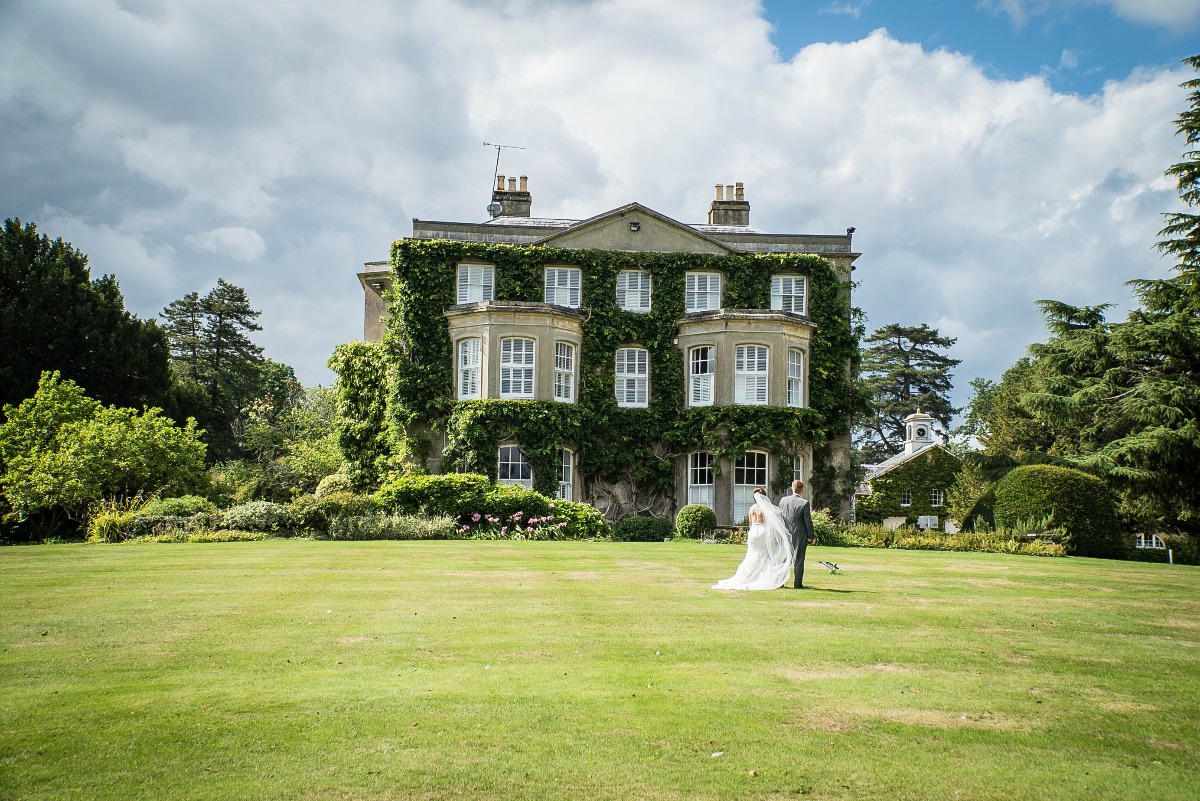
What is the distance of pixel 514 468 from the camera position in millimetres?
30750

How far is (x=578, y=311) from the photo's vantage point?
3228 cm

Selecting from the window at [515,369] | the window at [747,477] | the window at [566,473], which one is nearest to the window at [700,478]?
the window at [747,477]

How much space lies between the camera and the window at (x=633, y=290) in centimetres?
3397

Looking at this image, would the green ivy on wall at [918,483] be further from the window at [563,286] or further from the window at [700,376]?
the window at [563,286]

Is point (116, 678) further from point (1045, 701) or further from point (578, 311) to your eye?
point (578, 311)

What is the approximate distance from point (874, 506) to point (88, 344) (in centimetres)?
3732

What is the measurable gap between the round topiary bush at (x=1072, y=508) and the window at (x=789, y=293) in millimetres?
10241

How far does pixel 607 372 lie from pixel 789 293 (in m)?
7.45

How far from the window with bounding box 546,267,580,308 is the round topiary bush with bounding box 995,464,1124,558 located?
622 inches

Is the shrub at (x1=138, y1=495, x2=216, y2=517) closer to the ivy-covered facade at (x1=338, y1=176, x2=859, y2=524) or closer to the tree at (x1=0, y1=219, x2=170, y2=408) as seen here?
the ivy-covered facade at (x1=338, y1=176, x2=859, y2=524)

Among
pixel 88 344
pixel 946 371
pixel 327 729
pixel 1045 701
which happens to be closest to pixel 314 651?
pixel 327 729

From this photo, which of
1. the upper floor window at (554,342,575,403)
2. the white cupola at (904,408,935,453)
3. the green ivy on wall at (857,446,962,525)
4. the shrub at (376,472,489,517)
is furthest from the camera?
the white cupola at (904,408,935,453)

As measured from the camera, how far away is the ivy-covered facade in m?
31.1

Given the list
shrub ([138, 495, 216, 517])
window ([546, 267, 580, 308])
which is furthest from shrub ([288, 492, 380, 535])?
window ([546, 267, 580, 308])
